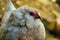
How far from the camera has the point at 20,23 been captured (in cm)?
120

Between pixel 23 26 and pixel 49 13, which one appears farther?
pixel 49 13


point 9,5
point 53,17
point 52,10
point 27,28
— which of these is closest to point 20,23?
point 27,28

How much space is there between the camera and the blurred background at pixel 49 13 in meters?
A: 2.46

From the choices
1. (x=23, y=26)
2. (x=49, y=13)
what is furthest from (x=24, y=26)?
(x=49, y=13)

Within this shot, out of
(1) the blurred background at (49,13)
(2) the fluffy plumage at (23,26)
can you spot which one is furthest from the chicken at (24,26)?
(1) the blurred background at (49,13)

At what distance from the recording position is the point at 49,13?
2.71 metres

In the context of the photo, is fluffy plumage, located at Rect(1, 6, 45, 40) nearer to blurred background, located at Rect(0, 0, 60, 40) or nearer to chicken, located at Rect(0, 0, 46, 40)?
chicken, located at Rect(0, 0, 46, 40)

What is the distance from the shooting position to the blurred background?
96.7 inches

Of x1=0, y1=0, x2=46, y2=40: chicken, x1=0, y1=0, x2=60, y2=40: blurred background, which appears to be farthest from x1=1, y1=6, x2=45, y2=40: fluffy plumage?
x1=0, y1=0, x2=60, y2=40: blurred background

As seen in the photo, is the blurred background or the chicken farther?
the blurred background

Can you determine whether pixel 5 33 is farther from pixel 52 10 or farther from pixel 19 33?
pixel 52 10

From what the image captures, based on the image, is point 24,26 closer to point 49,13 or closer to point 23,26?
point 23,26

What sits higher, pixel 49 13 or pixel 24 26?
pixel 49 13

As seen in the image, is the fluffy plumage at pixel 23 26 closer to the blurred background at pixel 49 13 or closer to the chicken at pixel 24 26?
the chicken at pixel 24 26
